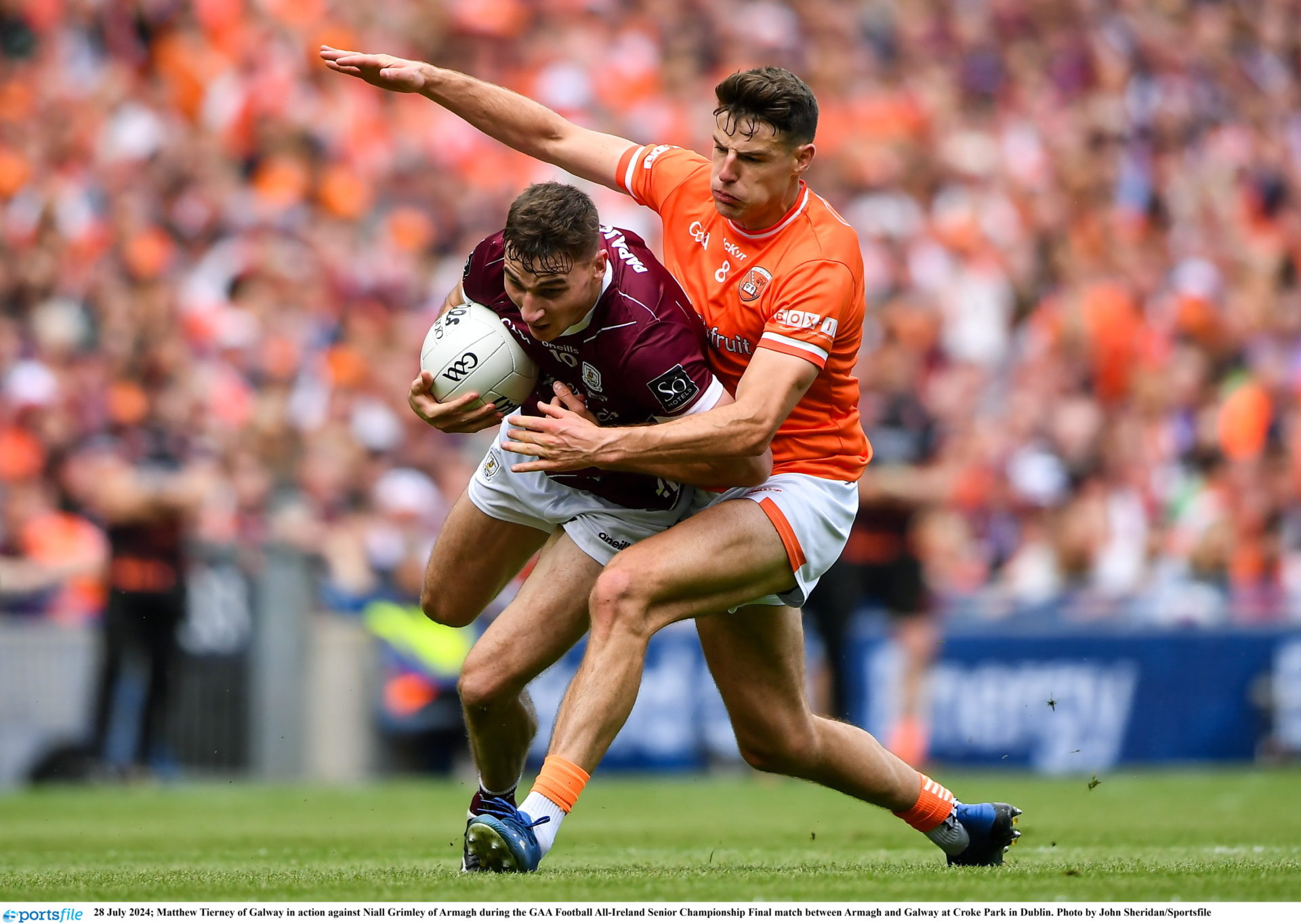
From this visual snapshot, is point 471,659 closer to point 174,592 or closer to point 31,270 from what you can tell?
point 174,592

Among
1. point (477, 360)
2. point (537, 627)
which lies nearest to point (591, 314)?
point (477, 360)

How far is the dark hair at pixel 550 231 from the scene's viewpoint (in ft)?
18.6

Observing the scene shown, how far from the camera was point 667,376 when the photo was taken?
5.88 meters

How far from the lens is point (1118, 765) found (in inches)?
507

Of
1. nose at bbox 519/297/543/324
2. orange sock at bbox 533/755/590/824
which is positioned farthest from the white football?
orange sock at bbox 533/755/590/824

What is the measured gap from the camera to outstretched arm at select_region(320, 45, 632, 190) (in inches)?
264

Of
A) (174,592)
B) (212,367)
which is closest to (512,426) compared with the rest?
(174,592)

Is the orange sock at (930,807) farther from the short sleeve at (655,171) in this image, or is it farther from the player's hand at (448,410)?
the short sleeve at (655,171)

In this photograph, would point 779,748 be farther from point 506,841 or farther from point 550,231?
point 550,231

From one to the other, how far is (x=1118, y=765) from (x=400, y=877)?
26.2ft

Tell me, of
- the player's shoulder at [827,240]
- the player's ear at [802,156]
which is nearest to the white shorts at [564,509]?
the player's shoulder at [827,240]

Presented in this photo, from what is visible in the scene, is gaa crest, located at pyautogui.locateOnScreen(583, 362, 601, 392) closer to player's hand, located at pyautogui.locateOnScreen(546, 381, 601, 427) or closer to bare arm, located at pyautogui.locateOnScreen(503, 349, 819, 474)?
player's hand, located at pyautogui.locateOnScreen(546, 381, 601, 427)

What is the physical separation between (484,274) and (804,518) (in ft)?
4.38

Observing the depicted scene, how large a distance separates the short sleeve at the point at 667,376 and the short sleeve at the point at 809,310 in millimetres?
227
